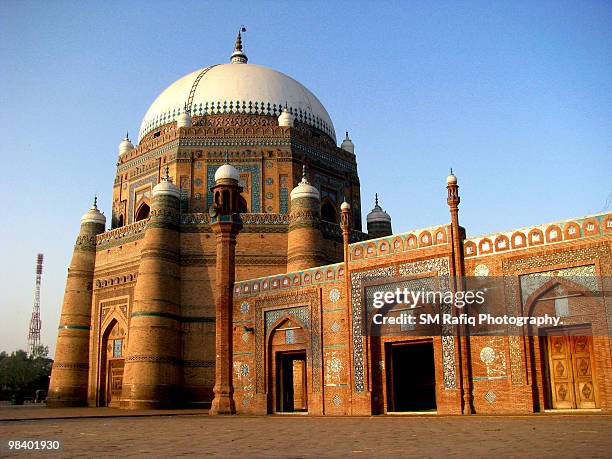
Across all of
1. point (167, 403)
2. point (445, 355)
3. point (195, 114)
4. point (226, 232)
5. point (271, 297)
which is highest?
point (195, 114)

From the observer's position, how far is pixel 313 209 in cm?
2127

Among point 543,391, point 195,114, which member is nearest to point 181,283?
point 195,114

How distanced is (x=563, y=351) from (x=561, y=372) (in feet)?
1.29

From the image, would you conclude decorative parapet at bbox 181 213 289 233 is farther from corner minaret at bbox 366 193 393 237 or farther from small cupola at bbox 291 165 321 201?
corner minaret at bbox 366 193 393 237

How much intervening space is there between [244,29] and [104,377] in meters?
15.4

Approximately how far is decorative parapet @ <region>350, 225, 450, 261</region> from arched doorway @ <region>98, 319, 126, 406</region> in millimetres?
10106

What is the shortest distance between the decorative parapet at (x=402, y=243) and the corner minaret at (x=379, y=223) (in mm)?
9160

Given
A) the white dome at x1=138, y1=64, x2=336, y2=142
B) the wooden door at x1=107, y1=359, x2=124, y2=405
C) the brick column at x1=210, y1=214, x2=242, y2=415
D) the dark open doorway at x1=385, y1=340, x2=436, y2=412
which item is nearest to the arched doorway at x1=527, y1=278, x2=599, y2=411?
the dark open doorway at x1=385, y1=340, x2=436, y2=412

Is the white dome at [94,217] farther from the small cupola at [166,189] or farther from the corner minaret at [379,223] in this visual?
the corner minaret at [379,223]

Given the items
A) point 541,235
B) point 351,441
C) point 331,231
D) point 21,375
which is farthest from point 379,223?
point 21,375

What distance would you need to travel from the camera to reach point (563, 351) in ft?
41.5

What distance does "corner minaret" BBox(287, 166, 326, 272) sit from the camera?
811 inches

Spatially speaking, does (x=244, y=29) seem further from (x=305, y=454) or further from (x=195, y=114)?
(x=305, y=454)

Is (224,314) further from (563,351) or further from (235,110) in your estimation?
(235,110)
